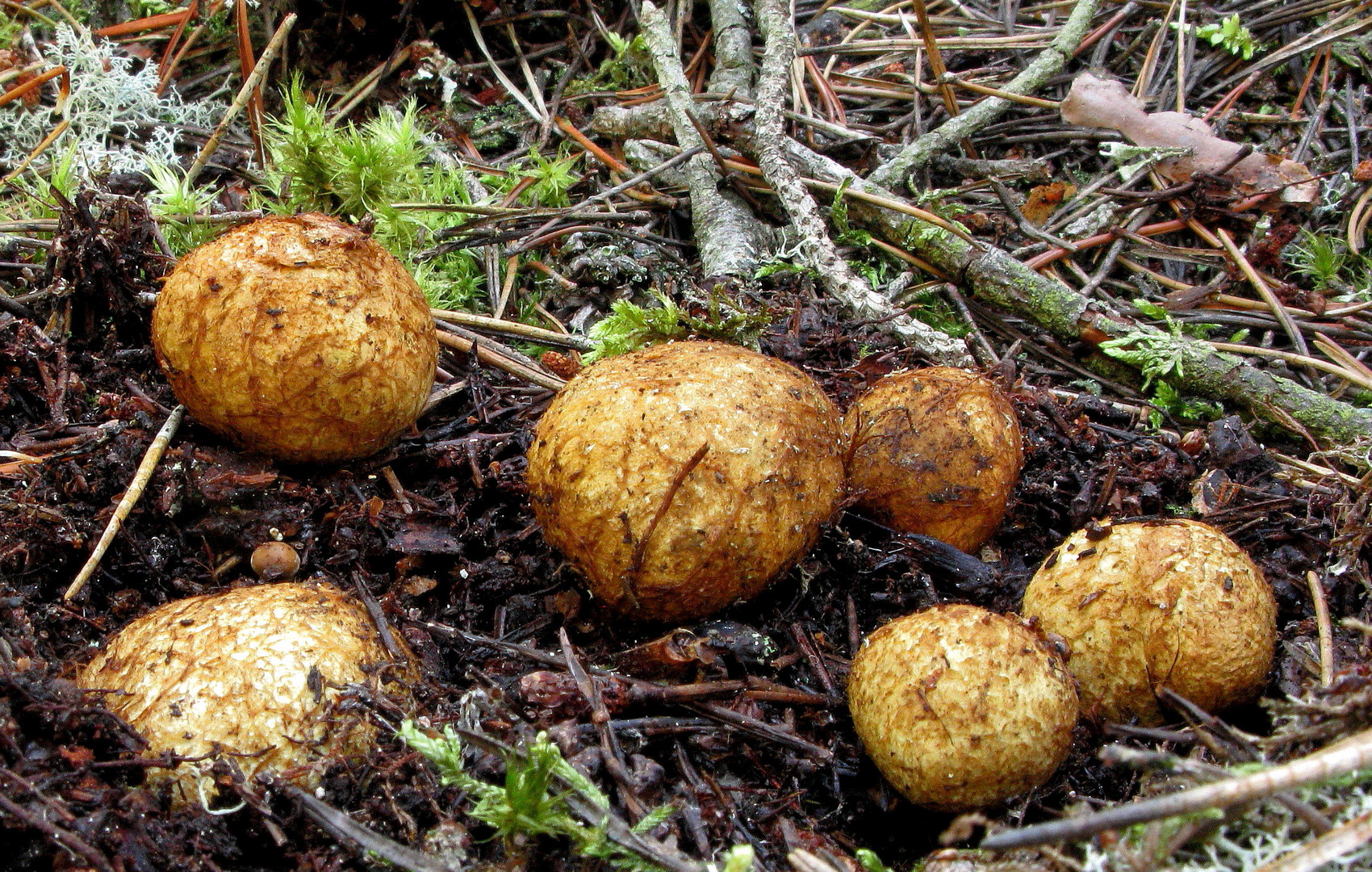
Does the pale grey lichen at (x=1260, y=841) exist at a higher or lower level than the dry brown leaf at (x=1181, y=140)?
lower

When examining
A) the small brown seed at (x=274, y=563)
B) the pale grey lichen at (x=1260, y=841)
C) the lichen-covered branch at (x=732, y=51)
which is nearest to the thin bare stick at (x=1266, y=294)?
the lichen-covered branch at (x=732, y=51)

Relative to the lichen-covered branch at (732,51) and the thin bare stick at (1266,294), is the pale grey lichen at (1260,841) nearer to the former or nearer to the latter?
the thin bare stick at (1266,294)

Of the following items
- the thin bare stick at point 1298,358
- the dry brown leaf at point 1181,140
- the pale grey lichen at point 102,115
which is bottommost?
the thin bare stick at point 1298,358

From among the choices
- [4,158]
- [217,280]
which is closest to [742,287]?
[217,280]

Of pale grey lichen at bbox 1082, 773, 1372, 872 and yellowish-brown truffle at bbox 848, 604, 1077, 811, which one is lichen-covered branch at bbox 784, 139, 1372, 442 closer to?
yellowish-brown truffle at bbox 848, 604, 1077, 811

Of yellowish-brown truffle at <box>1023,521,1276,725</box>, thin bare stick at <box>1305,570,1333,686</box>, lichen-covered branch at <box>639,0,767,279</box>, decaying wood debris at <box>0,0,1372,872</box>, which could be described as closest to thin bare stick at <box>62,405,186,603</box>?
decaying wood debris at <box>0,0,1372,872</box>

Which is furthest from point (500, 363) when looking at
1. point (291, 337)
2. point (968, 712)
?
point (968, 712)
